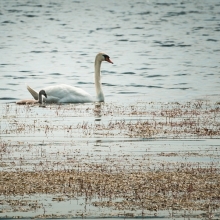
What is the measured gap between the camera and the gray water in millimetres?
28484

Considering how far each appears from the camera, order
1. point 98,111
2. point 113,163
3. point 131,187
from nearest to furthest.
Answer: point 131,187 → point 113,163 → point 98,111

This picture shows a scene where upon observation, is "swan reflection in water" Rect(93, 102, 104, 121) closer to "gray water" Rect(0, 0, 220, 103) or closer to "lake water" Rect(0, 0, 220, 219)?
"lake water" Rect(0, 0, 220, 219)

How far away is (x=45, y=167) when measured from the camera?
12.6m

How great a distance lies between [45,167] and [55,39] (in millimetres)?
47772

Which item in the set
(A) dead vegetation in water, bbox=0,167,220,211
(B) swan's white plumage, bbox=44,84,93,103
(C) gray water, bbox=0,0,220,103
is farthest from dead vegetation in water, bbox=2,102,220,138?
(A) dead vegetation in water, bbox=0,167,220,211

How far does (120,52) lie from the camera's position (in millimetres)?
47531

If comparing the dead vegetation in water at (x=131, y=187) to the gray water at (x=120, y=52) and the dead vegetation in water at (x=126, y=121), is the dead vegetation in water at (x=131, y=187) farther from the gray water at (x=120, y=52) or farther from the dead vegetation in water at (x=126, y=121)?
the gray water at (x=120, y=52)

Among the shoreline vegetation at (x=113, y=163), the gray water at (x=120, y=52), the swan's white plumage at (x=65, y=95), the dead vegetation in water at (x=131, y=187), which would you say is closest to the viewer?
the shoreline vegetation at (x=113, y=163)

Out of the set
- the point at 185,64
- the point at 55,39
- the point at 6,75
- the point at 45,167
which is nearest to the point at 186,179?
the point at 45,167

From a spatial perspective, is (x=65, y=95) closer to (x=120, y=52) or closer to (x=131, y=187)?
(x=131, y=187)

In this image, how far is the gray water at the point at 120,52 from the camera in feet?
93.5

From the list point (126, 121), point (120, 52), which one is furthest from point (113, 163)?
point (120, 52)

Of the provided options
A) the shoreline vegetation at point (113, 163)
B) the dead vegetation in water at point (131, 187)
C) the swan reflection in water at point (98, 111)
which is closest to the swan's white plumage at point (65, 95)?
the swan reflection in water at point (98, 111)

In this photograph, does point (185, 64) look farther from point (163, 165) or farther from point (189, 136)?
point (163, 165)
